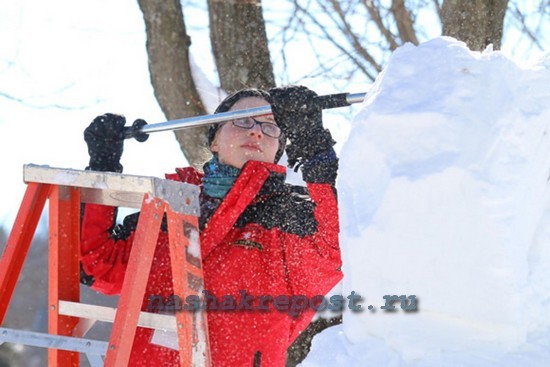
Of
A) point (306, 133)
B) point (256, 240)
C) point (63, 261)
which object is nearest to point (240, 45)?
point (256, 240)

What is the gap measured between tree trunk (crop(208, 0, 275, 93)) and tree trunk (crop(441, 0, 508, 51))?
996 millimetres

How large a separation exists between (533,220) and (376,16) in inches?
207

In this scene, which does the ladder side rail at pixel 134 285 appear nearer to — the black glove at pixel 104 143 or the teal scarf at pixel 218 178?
the teal scarf at pixel 218 178

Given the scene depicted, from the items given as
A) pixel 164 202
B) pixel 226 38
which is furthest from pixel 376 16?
pixel 164 202

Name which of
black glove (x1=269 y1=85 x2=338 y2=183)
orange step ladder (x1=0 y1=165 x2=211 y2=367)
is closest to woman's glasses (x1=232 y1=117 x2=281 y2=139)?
black glove (x1=269 y1=85 x2=338 y2=183)

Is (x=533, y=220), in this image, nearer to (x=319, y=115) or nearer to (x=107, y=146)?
(x=319, y=115)

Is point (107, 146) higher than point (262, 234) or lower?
higher

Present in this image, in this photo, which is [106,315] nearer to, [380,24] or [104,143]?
[104,143]

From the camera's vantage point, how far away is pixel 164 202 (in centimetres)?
278

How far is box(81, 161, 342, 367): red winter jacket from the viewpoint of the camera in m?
3.18

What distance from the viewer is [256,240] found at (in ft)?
10.8

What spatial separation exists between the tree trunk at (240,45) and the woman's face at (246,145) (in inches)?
39.8

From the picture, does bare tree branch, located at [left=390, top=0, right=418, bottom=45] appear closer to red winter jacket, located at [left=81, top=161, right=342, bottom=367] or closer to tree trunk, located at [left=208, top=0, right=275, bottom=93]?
tree trunk, located at [left=208, top=0, right=275, bottom=93]

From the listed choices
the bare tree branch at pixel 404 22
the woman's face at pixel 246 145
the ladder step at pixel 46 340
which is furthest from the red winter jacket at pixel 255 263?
the bare tree branch at pixel 404 22
